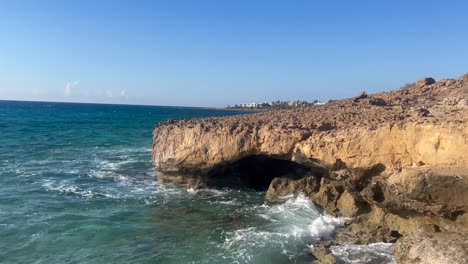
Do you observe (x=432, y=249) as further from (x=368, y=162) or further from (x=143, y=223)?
(x=143, y=223)

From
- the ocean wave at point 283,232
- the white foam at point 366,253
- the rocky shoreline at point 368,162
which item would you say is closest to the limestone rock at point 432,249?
the rocky shoreline at point 368,162

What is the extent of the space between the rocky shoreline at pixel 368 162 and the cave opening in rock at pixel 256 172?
1.8 inches

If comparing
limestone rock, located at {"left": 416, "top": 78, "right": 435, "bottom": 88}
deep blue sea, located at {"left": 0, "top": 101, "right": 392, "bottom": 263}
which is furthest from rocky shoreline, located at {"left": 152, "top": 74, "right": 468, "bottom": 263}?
limestone rock, located at {"left": 416, "top": 78, "right": 435, "bottom": 88}

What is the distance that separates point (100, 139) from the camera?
3812 cm

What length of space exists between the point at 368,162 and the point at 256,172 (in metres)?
7.82

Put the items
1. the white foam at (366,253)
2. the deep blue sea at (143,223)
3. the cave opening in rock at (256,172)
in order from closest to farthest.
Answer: the white foam at (366,253) < the deep blue sea at (143,223) < the cave opening in rock at (256,172)

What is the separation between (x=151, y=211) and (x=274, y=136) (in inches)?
193

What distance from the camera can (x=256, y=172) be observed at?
61.9ft

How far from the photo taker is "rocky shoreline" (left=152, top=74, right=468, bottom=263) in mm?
9383

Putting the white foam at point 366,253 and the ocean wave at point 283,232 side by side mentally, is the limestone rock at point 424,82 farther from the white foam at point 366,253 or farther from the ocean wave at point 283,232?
the white foam at point 366,253

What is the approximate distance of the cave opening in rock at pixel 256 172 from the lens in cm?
1700

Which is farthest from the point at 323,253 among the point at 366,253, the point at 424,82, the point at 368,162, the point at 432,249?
the point at 424,82

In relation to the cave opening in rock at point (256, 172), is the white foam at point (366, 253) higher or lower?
lower

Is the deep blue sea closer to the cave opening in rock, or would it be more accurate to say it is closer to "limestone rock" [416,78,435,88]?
the cave opening in rock
